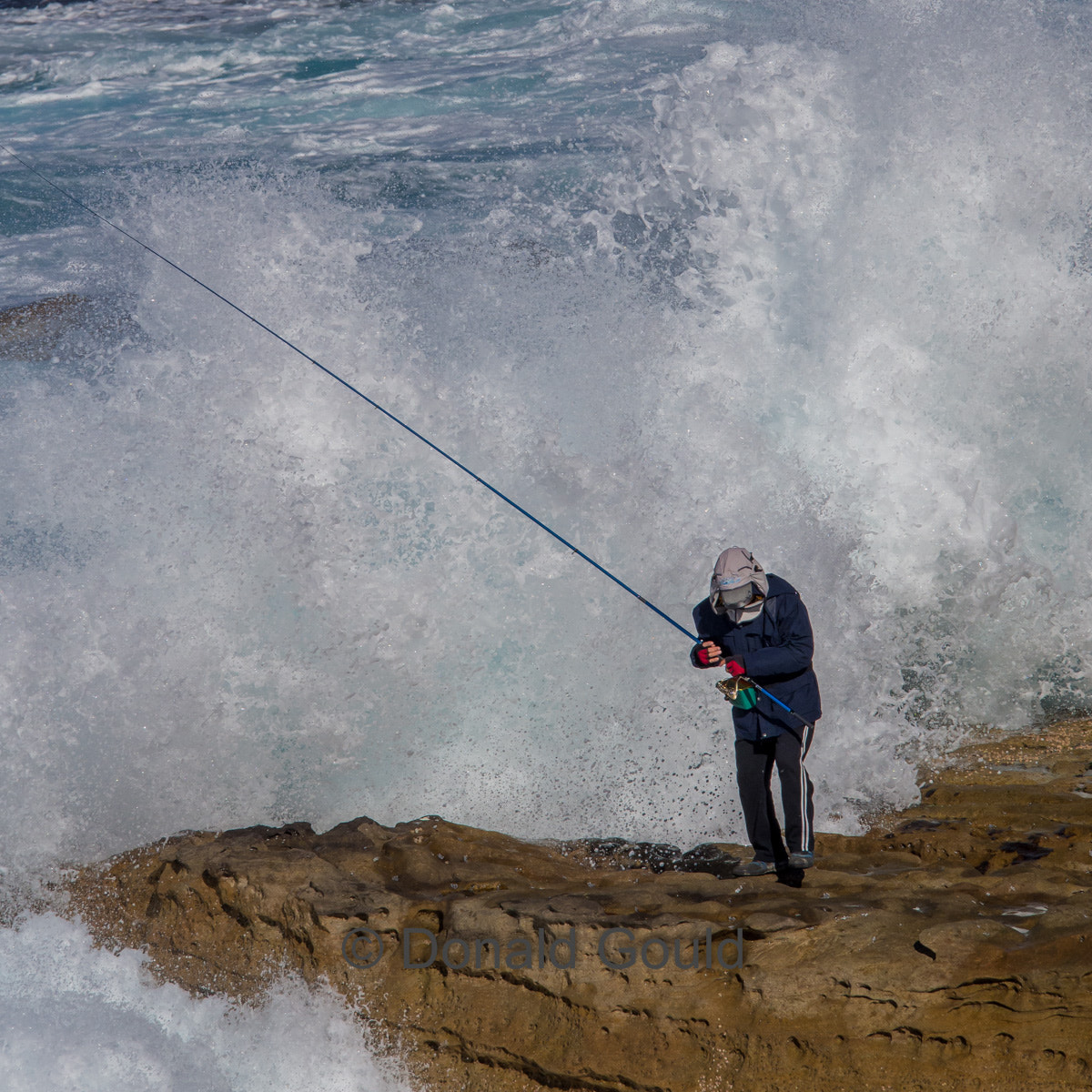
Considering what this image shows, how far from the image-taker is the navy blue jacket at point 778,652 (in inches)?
141

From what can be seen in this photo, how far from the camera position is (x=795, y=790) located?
3660 mm

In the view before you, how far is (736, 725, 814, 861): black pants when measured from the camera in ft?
12.0

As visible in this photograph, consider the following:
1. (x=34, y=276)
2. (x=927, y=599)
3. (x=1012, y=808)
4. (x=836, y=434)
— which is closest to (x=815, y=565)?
(x=927, y=599)

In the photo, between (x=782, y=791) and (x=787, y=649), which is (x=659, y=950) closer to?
(x=782, y=791)

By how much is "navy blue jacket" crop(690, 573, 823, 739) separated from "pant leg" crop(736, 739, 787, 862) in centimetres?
8

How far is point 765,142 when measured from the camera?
24.3 feet

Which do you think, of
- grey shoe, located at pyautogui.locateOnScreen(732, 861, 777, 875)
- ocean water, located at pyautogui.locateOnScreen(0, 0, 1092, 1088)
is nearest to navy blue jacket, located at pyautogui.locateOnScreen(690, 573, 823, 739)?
grey shoe, located at pyautogui.locateOnScreen(732, 861, 777, 875)

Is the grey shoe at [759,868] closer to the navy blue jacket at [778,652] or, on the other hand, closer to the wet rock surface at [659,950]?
the wet rock surface at [659,950]

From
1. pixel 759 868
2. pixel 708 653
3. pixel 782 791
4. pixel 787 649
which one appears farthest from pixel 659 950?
pixel 787 649

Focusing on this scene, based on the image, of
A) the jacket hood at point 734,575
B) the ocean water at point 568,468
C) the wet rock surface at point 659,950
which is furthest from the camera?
the ocean water at point 568,468

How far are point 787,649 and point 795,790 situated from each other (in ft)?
1.80

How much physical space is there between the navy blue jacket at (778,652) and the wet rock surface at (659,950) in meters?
0.56

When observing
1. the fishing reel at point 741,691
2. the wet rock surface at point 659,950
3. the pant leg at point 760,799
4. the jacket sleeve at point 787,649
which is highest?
the jacket sleeve at point 787,649

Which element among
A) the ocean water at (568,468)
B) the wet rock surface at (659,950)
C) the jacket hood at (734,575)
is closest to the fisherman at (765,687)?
the jacket hood at (734,575)
